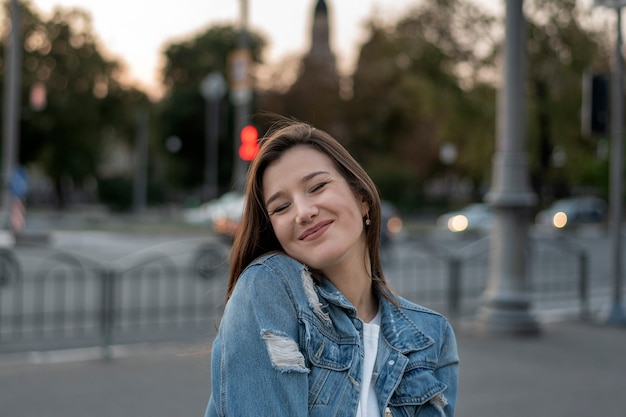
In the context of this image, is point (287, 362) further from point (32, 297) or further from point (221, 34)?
point (221, 34)

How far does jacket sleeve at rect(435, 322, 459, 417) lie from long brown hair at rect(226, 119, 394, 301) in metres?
0.18

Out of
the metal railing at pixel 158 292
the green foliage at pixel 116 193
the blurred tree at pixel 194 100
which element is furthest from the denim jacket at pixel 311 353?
the blurred tree at pixel 194 100

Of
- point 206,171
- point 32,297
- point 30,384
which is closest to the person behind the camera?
point 30,384

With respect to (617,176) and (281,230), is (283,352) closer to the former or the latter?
(281,230)

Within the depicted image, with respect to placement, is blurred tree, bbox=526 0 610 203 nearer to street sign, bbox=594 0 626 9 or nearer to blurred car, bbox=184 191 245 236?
blurred car, bbox=184 191 245 236

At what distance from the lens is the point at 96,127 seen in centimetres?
4988

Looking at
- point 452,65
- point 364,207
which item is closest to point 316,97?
point 452,65

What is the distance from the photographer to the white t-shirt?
1822mm

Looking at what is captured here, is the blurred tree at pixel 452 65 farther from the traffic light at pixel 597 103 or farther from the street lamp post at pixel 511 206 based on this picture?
the street lamp post at pixel 511 206

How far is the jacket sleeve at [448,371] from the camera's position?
195cm

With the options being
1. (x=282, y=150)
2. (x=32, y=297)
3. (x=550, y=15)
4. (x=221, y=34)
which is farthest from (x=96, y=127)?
(x=282, y=150)

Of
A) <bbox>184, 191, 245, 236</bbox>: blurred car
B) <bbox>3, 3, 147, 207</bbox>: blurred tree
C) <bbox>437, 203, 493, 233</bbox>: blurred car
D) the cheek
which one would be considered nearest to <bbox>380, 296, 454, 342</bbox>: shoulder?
the cheek

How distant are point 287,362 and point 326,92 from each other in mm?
49130

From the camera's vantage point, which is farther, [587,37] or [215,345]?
[587,37]
